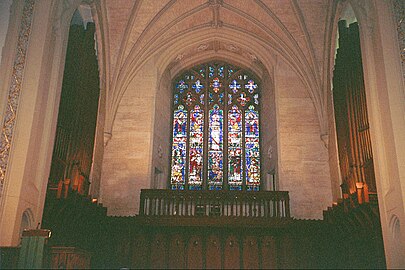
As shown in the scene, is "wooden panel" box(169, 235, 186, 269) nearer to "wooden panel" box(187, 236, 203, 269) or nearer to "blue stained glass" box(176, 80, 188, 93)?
"wooden panel" box(187, 236, 203, 269)

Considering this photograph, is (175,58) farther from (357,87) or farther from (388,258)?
(388,258)

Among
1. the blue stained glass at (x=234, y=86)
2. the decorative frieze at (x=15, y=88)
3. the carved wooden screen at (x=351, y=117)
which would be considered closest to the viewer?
the decorative frieze at (x=15, y=88)

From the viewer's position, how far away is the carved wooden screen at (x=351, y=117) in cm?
1187

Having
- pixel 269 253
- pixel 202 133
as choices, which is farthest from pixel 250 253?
pixel 202 133

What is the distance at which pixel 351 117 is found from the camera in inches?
510

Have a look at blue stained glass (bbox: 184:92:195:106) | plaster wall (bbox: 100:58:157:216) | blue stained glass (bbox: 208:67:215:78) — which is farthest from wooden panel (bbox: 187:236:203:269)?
blue stained glass (bbox: 208:67:215:78)

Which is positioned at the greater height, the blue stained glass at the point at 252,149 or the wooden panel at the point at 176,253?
the blue stained glass at the point at 252,149

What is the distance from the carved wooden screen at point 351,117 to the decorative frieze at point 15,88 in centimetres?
753

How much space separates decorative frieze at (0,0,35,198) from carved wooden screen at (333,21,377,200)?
7.53 metres

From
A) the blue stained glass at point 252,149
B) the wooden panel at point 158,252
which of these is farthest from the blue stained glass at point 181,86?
the wooden panel at point 158,252

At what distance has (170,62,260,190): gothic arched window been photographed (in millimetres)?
18562

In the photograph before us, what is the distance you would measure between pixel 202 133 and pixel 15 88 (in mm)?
9944

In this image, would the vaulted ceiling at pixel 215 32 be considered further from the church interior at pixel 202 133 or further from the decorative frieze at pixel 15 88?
the decorative frieze at pixel 15 88

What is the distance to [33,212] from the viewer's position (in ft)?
33.4
